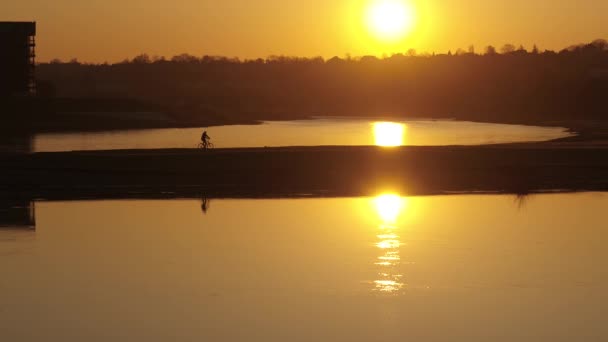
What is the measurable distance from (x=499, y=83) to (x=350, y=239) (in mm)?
141146

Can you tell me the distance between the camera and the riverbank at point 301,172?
34.9m

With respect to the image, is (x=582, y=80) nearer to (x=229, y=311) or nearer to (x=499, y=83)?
(x=499, y=83)

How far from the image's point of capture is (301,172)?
132ft

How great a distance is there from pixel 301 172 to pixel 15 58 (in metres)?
51.1

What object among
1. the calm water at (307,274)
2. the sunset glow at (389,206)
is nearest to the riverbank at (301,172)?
the sunset glow at (389,206)

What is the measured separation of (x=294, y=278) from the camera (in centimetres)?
1950

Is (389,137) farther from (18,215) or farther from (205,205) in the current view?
(18,215)

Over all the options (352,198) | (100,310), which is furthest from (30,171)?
(100,310)

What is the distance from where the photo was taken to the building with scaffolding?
84.9 meters

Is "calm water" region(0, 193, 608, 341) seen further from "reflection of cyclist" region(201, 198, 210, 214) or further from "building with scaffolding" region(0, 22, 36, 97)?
"building with scaffolding" region(0, 22, 36, 97)

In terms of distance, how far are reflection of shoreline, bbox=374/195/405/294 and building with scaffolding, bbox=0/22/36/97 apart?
191 feet

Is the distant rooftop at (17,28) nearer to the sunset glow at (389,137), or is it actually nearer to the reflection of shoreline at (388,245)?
the sunset glow at (389,137)

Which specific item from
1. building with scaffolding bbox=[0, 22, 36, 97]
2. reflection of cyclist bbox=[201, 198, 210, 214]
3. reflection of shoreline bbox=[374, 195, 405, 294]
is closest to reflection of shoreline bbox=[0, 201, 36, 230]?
reflection of cyclist bbox=[201, 198, 210, 214]

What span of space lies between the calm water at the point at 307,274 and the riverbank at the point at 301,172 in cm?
475
